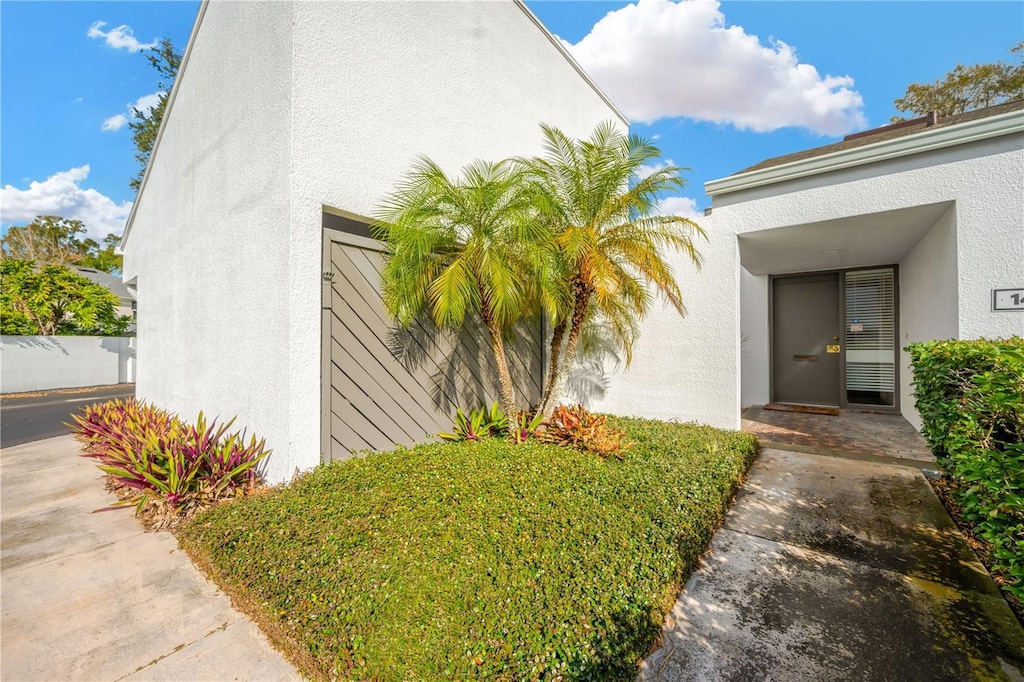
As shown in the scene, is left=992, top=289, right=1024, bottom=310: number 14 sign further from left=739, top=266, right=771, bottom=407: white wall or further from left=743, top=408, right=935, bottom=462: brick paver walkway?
left=739, top=266, right=771, bottom=407: white wall

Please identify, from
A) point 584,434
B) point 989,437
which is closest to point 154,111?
point 584,434

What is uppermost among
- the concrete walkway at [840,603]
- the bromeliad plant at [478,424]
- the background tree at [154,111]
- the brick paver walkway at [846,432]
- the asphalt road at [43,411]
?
the background tree at [154,111]

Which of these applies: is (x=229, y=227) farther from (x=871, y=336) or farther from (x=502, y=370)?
(x=871, y=336)

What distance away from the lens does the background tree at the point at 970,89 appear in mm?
12750

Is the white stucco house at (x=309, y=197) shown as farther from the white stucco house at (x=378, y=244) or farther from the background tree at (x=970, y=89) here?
the background tree at (x=970, y=89)

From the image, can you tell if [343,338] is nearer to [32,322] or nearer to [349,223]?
[349,223]

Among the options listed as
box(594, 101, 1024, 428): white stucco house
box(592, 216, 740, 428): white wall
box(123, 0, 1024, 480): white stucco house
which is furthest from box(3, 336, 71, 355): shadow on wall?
box(592, 216, 740, 428): white wall

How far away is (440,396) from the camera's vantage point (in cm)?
548

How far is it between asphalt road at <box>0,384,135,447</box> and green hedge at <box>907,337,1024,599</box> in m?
12.5

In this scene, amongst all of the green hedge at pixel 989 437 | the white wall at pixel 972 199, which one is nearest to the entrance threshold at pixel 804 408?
the white wall at pixel 972 199

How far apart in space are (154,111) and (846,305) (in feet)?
91.3

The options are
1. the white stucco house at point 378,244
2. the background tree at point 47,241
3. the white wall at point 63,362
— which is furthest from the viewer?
the background tree at point 47,241

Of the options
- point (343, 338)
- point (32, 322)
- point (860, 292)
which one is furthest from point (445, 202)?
point (32, 322)

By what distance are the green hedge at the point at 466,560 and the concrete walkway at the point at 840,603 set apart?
203 mm
